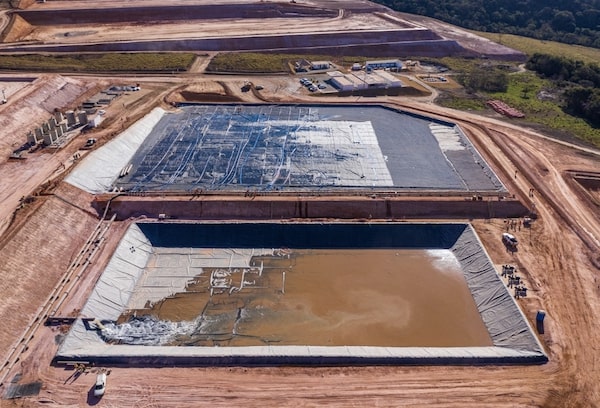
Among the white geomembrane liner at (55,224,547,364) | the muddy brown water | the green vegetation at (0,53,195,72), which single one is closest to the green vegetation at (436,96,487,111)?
the muddy brown water

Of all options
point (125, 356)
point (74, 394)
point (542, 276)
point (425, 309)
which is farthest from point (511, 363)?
point (74, 394)

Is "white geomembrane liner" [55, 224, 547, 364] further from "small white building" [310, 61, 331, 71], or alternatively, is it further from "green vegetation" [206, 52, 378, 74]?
"small white building" [310, 61, 331, 71]

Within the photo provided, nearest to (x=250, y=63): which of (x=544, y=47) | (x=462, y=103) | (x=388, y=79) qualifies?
(x=388, y=79)

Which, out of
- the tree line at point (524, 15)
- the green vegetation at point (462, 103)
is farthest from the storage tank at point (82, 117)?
the tree line at point (524, 15)

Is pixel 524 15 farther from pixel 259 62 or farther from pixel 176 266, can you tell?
pixel 176 266

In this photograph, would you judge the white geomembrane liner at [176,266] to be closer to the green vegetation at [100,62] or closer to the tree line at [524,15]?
the green vegetation at [100,62]

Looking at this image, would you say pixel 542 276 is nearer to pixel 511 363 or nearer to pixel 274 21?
pixel 511 363
